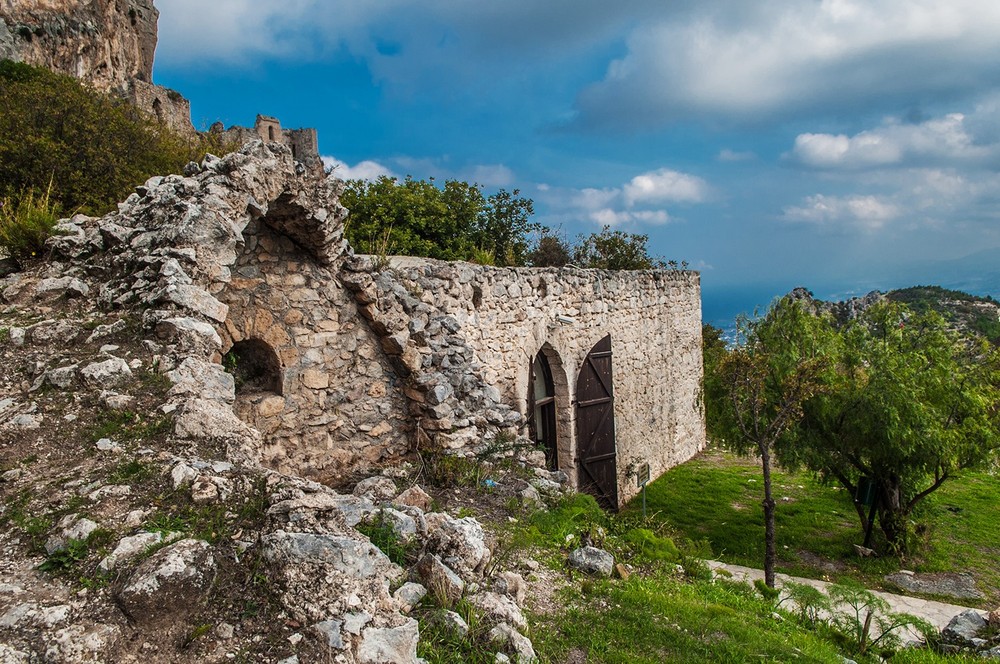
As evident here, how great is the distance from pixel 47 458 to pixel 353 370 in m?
3.26

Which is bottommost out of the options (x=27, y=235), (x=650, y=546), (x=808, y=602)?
(x=808, y=602)

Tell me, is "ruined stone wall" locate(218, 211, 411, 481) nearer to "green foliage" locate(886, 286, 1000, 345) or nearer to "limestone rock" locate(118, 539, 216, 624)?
"limestone rock" locate(118, 539, 216, 624)

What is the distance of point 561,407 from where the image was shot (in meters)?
11.0

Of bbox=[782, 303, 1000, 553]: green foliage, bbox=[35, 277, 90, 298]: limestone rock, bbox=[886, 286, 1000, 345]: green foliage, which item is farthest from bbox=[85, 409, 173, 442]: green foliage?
bbox=[886, 286, 1000, 345]: green foliage

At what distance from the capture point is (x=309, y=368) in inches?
234

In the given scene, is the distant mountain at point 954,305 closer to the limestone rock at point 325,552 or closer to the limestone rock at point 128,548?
the limestone rock at point 325,552

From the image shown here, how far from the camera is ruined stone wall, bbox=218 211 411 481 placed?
5648 mm

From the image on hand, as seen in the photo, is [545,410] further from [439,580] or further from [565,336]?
[439,580]

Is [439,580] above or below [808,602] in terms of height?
above

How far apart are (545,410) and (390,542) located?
25.3 feet

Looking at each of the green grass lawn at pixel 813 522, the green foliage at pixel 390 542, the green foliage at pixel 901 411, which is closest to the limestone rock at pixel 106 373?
the green foliage at pixel 390 542

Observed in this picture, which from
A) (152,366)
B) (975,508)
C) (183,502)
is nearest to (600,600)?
(183,502)

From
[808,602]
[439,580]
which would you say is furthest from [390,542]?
[808,602]

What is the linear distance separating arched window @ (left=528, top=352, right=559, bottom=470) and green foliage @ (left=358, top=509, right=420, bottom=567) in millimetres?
7051
